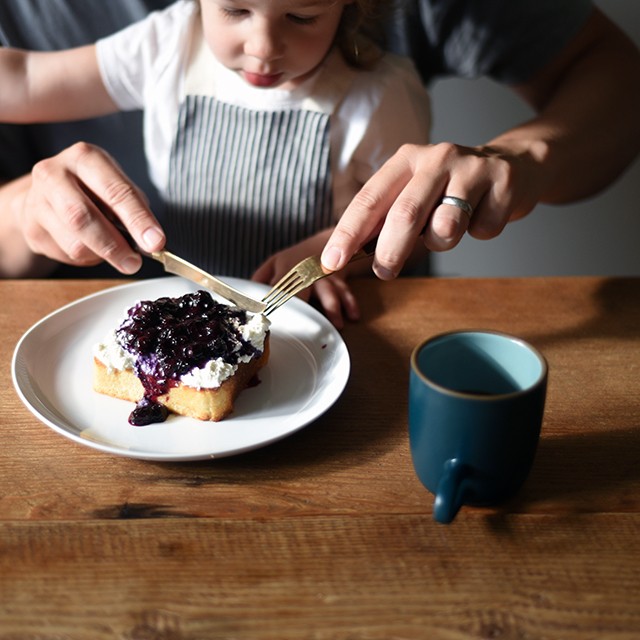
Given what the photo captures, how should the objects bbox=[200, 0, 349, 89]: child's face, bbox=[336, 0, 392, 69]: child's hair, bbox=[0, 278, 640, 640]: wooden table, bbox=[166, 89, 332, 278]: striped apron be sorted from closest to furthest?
bbox=[0, 278, 640, 640]: wooden table < bbox=[200, 0, 349, 89]: child's face < bbox=[336, 0, 392, 69]: child's hair < bbox=[166, 89, 332, 278]: striped apron

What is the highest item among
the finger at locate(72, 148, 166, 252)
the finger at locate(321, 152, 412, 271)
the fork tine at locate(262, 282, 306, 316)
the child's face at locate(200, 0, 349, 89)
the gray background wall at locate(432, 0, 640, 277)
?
the child's face at locate(200, 0, 349, 89)

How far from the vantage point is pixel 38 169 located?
Result: 50.1 inches

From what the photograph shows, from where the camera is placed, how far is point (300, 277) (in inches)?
43.5

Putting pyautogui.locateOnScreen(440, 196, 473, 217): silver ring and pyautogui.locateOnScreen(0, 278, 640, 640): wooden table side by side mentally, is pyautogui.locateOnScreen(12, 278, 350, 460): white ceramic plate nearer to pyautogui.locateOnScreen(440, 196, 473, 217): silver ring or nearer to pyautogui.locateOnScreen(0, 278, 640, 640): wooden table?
pyautogui.locateOnScreen(0, 278, 640, 640): wooden table

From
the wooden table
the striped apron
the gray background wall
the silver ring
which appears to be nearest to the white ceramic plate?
the wooden table

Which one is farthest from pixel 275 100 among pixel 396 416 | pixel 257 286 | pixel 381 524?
pixel 381 524

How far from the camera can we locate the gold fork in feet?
3.57

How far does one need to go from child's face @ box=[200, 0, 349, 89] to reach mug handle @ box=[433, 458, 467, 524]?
0.78 metres

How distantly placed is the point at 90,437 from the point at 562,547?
1.81ft

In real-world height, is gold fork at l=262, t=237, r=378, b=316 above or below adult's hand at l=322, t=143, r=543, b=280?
below

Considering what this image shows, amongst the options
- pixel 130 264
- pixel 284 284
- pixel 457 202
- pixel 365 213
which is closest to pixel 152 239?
pixel 130 264

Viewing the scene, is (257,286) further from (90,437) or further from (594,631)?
(594,631)

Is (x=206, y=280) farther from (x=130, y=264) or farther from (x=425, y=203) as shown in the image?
(x=425, y=203)

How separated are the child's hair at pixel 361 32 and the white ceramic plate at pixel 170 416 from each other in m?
0.57
